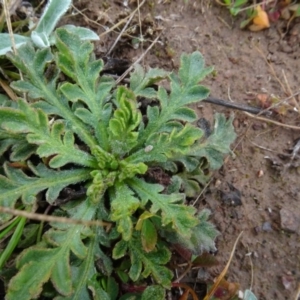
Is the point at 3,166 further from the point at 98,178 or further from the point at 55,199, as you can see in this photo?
the point at 98,178

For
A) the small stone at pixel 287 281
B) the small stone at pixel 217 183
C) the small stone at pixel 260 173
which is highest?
the small stone at pixel 217 183

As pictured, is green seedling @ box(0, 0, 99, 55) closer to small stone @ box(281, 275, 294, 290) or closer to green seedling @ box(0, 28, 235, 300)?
green seedling @ box(0, 28, 235, 300)

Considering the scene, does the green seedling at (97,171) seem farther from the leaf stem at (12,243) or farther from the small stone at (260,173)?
the small stone at (260,173)

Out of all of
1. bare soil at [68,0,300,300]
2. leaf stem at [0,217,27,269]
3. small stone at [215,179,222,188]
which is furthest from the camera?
small stone at [215,179,222,188]

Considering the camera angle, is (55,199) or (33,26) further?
(33,26)

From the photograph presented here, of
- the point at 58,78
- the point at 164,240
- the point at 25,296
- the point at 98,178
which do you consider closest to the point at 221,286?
the point at 164,240

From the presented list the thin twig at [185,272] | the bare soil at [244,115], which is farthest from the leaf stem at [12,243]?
the bare soil at [244,115]

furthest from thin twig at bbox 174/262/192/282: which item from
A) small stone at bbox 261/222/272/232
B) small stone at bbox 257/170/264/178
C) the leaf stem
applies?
the leaf stem

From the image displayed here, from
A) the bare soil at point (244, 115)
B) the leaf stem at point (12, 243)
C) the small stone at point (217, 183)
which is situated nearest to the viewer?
the leaf stem at point (12, 243)
